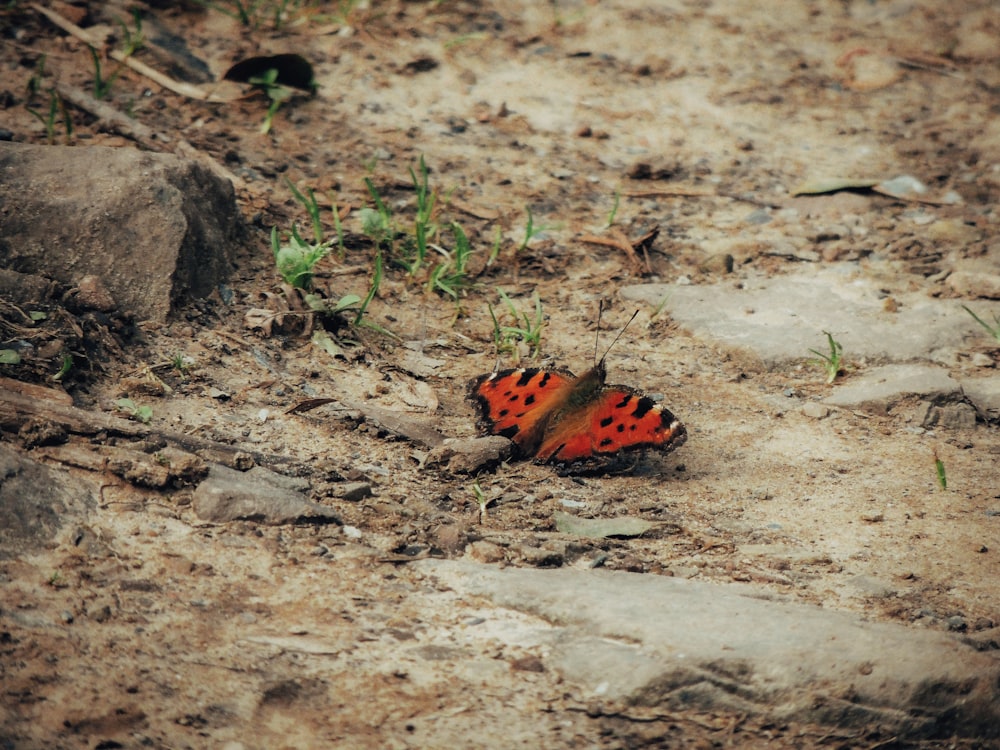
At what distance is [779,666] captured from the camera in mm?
2221

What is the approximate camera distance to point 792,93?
5.73 meters

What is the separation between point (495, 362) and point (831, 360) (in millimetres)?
1288

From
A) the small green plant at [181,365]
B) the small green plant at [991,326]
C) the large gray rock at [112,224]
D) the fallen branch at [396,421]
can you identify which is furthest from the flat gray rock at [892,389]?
the large gray rock at [112,224]

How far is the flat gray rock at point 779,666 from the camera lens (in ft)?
7.19

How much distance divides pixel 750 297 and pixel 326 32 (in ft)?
9.68

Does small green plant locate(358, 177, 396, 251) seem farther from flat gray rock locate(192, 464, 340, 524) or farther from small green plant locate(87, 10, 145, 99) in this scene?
flat gray rock locate(192, 464, 340, 524)

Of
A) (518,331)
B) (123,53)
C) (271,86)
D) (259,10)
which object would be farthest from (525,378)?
(259,10)

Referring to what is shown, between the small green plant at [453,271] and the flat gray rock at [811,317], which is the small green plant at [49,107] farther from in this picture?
the flat gray rock at [811,317]

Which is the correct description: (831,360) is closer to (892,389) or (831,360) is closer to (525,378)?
(892,389)

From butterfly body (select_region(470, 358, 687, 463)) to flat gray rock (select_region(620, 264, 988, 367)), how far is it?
0.91m

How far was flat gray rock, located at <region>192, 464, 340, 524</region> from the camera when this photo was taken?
2598mm

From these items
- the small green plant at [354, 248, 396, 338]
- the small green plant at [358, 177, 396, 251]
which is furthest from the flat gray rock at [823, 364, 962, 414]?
the small green plant at [358, 177, 396, 251]

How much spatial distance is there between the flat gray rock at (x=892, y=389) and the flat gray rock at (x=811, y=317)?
0.50ft

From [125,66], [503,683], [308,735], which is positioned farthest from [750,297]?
[125,66]
